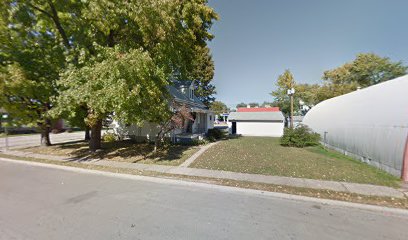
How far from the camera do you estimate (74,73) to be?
9.56 m

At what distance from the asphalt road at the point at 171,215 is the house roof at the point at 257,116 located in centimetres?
2489

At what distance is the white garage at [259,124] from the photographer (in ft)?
97.1

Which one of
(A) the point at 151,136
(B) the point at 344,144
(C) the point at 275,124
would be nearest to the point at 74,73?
(A) the point at 151,136

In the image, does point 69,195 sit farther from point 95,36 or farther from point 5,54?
point 5,54

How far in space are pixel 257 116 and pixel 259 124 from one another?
1.39 m

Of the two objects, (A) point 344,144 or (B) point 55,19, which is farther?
(A) point 344,144

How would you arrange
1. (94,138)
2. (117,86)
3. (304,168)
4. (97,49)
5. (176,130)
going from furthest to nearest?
(176,130) → (94,138) → (97,49) → (304,168) → (117,86)

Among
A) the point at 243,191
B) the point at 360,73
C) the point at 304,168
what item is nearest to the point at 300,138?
the point at 304,168

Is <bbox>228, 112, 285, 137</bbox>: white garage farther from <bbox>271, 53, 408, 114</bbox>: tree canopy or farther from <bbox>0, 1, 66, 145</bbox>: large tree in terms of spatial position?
<bbox>0, 1, 66, 145</bbox>: large tree

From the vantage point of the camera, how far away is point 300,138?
54.8 feet

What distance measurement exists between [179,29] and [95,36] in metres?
4.86

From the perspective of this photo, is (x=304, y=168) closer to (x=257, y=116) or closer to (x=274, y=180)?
(x=274, y=180)

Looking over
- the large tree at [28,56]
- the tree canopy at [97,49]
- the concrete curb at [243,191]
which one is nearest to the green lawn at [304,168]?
the concrete curb at [243,191]

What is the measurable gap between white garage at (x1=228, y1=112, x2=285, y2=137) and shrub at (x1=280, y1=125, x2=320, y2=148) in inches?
487
